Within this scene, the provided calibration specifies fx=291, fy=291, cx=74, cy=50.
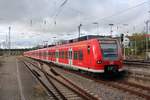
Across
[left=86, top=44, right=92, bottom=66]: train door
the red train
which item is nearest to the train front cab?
the red train

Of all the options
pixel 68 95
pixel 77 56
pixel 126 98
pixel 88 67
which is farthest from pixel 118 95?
pixel 77 56

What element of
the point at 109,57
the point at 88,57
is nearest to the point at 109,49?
the point at 109,57

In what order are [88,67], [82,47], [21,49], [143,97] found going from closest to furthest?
[143,97]
[88,67]
[82,47]
[21,49]

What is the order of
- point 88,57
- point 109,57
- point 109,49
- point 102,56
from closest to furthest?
point 102,56 → point 109,57 → point 109,49 → point 88,57

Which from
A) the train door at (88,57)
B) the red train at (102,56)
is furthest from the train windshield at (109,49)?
the train door at (88,57)

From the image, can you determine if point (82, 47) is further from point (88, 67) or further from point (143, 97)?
point (143, 97)

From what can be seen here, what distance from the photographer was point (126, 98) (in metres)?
12.8

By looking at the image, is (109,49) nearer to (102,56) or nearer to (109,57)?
(109,57)

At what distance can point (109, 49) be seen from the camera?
779 inches

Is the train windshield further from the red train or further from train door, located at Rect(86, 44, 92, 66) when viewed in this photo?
train door, located at Rect(86, 44, 92, 66)

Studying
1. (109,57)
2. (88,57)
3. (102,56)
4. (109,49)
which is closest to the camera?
A: (102,56)

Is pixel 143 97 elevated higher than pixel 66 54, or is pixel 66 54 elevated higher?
pixel 66 54

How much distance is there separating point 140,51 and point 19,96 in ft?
199

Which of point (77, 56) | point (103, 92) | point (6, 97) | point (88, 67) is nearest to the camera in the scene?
point (6, 97)
